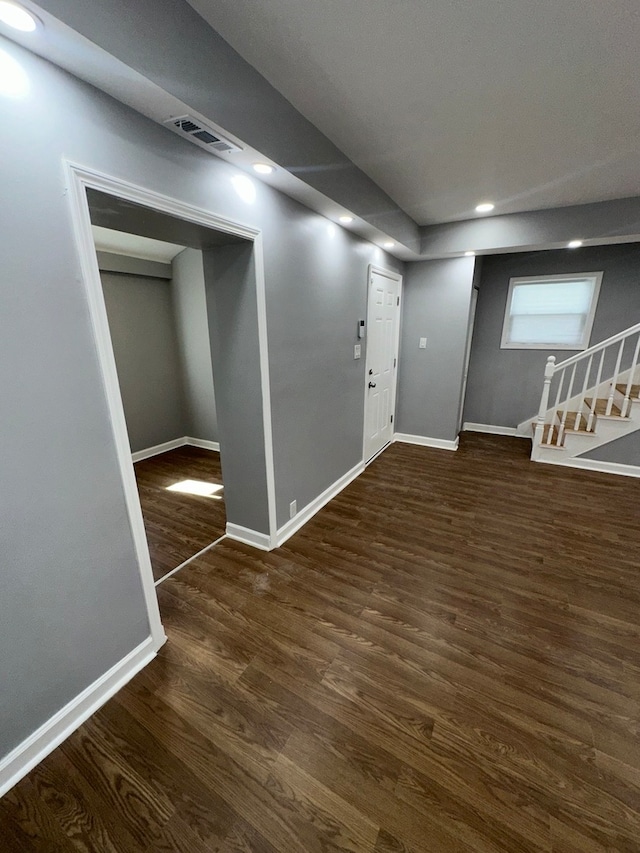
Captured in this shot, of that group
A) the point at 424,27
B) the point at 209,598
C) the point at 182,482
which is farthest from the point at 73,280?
the point at 182,482

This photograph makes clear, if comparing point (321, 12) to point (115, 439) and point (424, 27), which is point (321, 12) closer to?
point (424, 27)

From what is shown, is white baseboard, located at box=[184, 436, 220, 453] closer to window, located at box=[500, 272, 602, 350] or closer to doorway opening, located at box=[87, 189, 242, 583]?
doorway opening, located at box=[87, 189, 242, 583]

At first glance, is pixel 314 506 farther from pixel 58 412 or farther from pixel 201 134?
pixel 201 134

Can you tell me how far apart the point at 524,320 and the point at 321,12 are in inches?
174

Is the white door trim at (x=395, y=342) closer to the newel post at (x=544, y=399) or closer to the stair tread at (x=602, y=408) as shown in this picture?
the newel post at (x=544, y=399)

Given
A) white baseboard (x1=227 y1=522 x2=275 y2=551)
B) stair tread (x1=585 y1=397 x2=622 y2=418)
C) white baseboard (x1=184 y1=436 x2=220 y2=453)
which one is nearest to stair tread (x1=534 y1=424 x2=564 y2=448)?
stair tread (x1=585 y1=397 x2=622 y2=418)

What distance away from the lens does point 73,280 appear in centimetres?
117

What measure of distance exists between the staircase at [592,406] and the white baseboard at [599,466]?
0.04m

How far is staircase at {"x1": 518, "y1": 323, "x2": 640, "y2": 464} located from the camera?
3.46 meters

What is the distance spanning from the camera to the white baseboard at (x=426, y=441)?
14.5ft

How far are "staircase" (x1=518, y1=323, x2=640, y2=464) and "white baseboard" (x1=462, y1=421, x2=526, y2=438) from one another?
602 mm

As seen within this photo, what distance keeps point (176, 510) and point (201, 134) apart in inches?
102

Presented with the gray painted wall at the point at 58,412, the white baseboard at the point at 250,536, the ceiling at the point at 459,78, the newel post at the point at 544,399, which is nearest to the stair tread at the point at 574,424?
the newel post at the point at 544,399

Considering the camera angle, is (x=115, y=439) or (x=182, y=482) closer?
(x=115, y=439)
